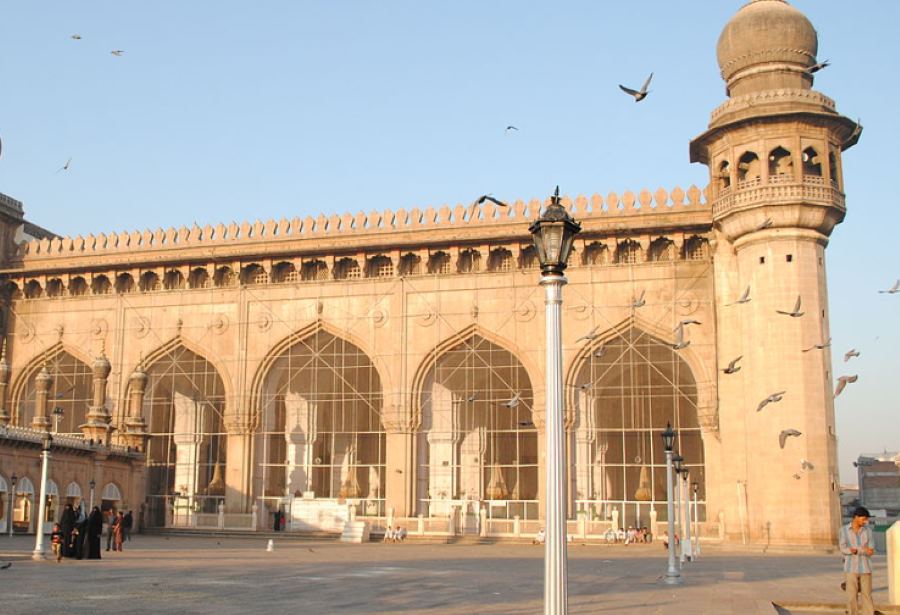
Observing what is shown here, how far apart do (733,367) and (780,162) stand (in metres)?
5.62

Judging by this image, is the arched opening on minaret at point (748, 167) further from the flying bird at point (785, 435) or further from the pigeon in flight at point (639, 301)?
the flying bird at point (785, 435)

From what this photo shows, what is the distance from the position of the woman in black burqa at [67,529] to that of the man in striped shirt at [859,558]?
41.5 feet

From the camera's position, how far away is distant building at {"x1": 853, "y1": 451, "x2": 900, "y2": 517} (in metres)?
68.8

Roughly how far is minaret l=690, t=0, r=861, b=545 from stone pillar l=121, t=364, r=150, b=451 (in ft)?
53.3

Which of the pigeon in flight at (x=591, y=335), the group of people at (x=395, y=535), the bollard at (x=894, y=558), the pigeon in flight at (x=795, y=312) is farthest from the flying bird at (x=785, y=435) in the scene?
the bollard at (x=894, y=558)

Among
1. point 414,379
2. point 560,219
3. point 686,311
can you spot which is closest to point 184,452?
point 414,379

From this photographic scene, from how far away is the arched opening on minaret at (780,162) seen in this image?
90.5ft

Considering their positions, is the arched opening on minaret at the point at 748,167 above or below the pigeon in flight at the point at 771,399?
above

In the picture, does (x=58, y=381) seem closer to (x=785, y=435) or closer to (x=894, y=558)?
(x=785, y=435)

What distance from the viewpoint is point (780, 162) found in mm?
27844

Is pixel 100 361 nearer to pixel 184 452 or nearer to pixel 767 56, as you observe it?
pixel 184 452

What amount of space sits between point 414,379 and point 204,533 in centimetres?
752

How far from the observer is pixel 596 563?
1889 cm

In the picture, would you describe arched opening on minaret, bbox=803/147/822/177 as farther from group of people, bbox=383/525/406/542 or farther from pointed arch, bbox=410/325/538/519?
group of people, bbox=383/525/406/542
